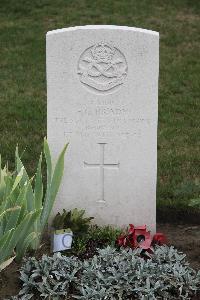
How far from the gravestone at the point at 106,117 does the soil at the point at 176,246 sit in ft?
0.96

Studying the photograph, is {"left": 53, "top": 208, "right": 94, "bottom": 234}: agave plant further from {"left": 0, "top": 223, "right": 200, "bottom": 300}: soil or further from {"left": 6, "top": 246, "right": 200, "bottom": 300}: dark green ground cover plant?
{"left": 6, "top": 246, "right": 200, "bottom": 300}: dark green ground cover plant

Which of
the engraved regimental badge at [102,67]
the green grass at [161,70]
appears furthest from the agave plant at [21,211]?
the green grass at [161,70]

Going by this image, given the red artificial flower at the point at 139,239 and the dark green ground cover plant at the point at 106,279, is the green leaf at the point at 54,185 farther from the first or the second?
the red artificial flower at the point at 139,239

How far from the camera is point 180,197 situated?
5.83m

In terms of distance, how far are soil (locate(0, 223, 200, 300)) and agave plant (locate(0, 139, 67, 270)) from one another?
0.32 ft

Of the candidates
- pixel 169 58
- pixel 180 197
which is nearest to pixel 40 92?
pixel 169 58

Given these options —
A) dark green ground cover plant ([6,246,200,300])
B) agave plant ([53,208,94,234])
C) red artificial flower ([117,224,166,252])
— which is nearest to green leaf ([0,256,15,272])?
dark green ground cover plant ([6,246,200,300])

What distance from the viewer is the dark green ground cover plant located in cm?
414

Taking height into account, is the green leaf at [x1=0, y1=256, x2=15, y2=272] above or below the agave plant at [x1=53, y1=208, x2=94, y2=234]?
below

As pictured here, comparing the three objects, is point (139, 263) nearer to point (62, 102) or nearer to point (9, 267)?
point (9, 267)

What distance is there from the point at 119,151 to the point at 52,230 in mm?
727

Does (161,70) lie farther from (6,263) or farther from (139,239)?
(6,263)

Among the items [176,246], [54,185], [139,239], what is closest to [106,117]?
[54,185]

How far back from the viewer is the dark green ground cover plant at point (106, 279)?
4137 millimetres
